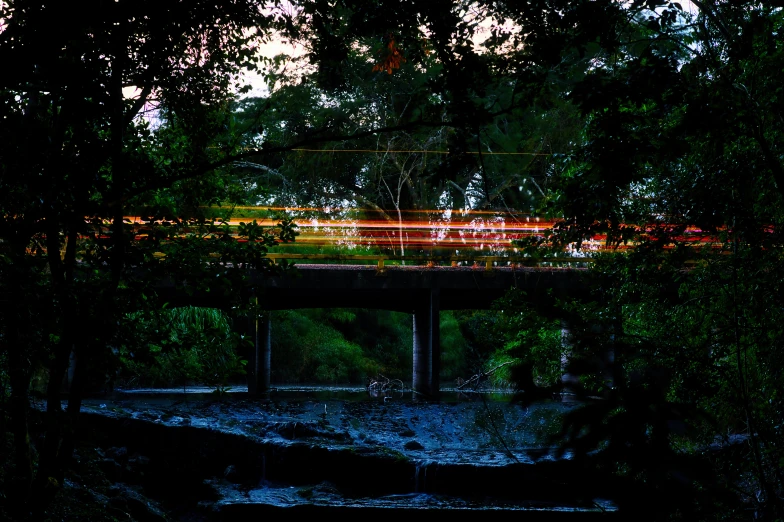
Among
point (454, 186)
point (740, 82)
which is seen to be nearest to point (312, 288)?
point (454, 186)

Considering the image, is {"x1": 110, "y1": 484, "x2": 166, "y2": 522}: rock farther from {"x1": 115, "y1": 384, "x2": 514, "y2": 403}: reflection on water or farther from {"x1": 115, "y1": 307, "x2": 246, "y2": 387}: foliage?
{"x1": 115, "y1": 384, "x2": 514, "y2": 403}: reflection on water

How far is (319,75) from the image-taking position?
5.19m

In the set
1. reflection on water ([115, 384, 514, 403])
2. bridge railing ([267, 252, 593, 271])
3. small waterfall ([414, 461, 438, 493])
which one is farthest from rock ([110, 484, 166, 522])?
reflection on water ([115, 384, 514, 403])

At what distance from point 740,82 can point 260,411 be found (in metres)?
11.8

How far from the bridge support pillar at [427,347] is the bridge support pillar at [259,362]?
3.90m

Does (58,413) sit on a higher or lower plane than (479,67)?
lower

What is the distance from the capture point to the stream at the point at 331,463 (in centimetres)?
894

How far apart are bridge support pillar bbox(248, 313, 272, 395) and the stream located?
9.77 feet

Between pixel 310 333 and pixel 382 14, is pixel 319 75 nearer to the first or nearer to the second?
pixel 382 14

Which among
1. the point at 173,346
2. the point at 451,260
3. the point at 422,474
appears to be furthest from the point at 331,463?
the point at 451,260

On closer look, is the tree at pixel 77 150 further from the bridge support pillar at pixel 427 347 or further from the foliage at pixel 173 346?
the bridge support pillar at pixel 427 347

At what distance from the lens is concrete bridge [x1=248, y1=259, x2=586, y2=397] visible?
620 inches

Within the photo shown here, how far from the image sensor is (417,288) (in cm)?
1642

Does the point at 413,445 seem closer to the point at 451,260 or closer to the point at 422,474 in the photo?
the point at 422,474
